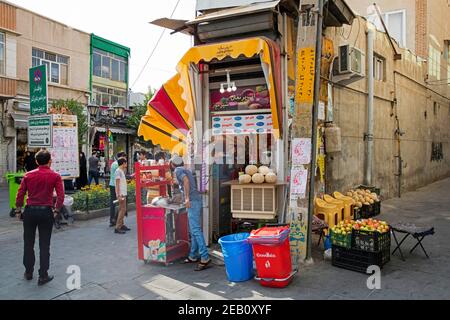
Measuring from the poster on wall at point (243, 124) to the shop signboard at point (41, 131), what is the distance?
4.42 m

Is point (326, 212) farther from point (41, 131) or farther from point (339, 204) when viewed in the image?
point (41, 131)

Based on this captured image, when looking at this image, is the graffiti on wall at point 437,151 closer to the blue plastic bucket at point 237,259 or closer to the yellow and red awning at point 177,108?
A: the yellow and red awning at point 177,108

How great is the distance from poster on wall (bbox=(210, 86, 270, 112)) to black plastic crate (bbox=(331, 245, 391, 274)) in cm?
283

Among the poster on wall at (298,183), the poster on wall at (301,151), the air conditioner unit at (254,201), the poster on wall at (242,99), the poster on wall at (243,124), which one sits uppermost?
the poster on wall at (242,99)

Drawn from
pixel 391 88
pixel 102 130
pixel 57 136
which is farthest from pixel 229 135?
pixel 102 130

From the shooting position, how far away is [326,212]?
25.6 ft

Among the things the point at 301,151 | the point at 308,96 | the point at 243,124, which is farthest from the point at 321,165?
the point at 308,96

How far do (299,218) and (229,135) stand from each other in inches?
94.0

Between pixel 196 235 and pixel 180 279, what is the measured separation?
0.80 metres

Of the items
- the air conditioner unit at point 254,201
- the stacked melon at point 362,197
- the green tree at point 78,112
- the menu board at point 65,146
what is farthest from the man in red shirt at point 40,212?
the green tree at point 78,112

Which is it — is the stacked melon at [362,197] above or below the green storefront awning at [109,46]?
below

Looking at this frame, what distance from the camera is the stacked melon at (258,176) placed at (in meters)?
6.60

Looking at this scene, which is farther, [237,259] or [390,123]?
[390,123]
